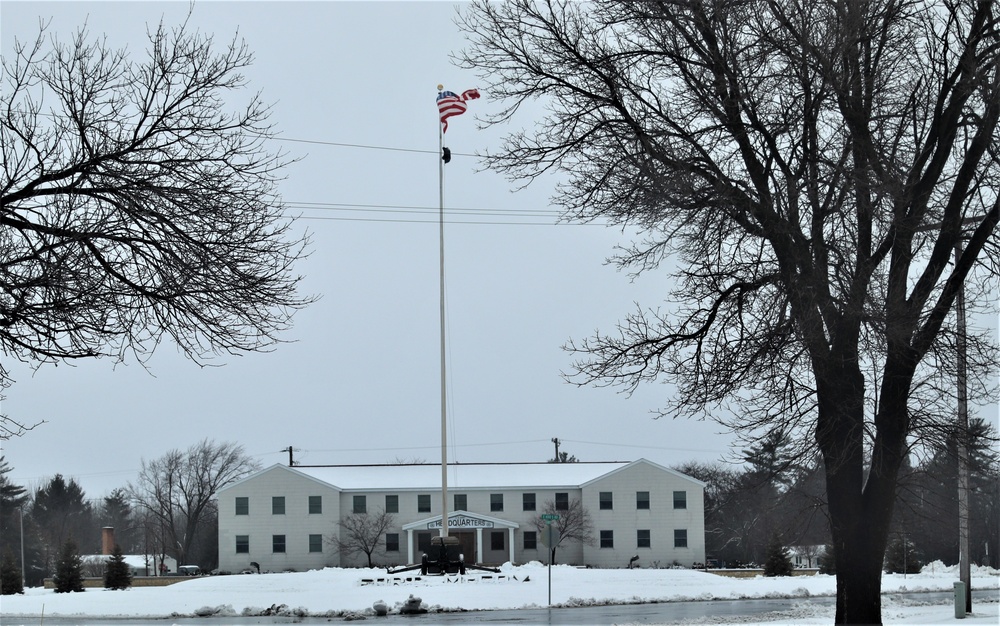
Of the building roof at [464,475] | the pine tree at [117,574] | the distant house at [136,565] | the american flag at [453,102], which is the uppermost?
the american flag at [453,102]

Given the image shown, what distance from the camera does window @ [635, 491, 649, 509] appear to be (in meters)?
67.8

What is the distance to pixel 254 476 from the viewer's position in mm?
68250

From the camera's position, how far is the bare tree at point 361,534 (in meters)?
66.0

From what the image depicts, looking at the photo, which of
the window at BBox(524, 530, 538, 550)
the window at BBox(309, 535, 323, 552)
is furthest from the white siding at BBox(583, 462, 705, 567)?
the window at BBox(309, 535, 323, 552)

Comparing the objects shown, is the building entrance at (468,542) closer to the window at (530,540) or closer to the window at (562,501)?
the window at (530,540)

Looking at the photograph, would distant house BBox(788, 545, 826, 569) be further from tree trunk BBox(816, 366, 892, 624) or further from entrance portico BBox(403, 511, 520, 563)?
tree trunk BBox(816, 366, 892, 624)

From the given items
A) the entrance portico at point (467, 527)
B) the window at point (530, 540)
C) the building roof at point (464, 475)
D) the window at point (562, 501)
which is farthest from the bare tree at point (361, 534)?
the window at point (562, 501)

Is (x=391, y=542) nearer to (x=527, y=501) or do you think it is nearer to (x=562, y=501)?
(x=527, y=501)

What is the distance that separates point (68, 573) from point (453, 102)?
25.7 meters

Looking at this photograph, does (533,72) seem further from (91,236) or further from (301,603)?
(301,603)

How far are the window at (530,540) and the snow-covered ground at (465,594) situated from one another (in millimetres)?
17248

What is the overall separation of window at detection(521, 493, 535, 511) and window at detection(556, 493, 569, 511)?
1602mm

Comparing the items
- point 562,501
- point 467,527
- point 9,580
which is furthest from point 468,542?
point 9,580

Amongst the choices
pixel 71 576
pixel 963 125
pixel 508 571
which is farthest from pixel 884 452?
pixel 71 576
